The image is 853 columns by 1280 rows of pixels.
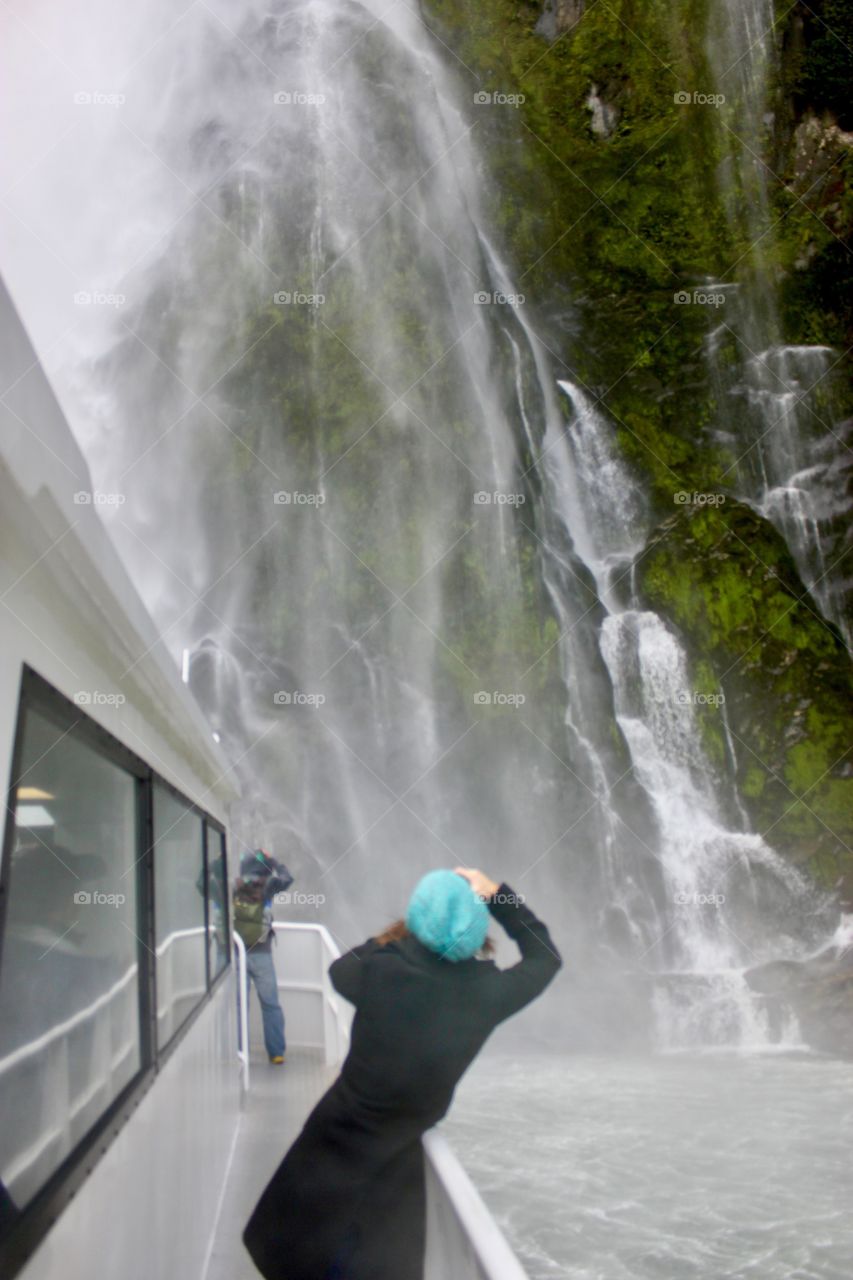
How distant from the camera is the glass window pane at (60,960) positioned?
164 centimetres

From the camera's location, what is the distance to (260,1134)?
18.8 ft

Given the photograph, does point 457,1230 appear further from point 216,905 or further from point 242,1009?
point 242,1009

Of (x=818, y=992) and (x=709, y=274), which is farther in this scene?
(x=709, y=274)

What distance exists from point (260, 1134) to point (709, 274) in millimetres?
18656

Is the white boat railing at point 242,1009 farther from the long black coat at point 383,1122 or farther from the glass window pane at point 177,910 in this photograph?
the long black coat at point 383,1122

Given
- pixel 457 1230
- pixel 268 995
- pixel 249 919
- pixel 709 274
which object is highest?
pixel 709 274

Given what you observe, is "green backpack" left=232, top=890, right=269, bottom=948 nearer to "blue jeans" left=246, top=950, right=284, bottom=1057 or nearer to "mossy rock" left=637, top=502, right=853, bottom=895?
"blue jeans" left=246, top=950, right=284, bottom=1057

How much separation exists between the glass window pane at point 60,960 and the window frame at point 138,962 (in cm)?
2

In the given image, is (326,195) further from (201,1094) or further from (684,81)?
(201,1094)

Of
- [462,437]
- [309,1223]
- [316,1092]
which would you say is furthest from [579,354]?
[309,1223]

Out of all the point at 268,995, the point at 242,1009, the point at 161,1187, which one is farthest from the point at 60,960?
the point at 268,995

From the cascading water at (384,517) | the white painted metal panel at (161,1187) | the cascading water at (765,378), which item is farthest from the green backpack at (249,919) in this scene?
the cascading water at (765,378)

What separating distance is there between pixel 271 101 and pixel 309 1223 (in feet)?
73.1

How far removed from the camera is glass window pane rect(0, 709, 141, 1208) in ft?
5.38
